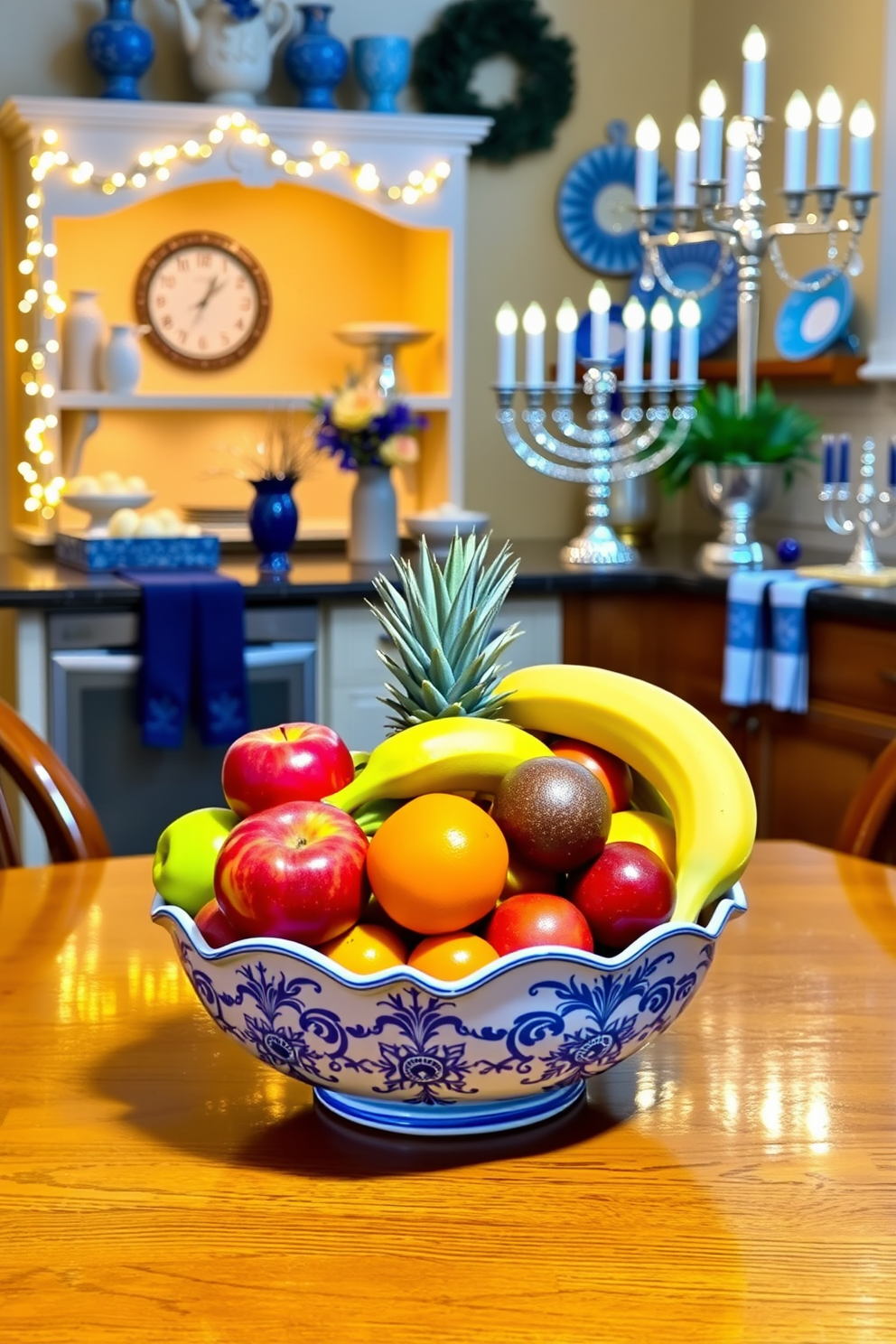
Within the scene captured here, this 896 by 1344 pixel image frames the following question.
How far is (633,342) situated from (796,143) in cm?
49

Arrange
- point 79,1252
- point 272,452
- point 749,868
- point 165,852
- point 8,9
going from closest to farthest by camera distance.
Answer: point 79,1252 < point 165,852 < point 749,868 < point 8,9 < point 272,452

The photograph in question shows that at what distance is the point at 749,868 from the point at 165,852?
2.23ft

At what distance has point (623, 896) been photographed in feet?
2.74

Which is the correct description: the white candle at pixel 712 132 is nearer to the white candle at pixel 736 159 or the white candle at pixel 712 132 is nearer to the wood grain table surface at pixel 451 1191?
the white candle at pixel 736 159

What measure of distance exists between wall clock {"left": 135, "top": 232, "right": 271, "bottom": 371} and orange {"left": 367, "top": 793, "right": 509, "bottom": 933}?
307cm

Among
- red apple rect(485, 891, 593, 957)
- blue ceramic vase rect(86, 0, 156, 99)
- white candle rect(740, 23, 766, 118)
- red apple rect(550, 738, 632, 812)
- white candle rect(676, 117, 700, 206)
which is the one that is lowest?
red apple rect(485, 891, 593, 957)

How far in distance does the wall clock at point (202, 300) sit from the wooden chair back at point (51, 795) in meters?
2.35

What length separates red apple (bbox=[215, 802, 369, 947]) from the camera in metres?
0.80

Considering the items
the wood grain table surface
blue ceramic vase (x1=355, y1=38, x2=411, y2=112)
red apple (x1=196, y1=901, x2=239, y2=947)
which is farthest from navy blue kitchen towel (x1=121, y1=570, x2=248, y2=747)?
red apple (x1=196, y1=901, x2=239, y2=947)

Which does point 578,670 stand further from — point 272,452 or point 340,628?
point 272,452

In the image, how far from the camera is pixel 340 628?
10.4ft

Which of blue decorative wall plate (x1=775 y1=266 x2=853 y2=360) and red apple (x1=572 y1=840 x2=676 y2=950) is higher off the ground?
blue decorative wall plate (x1=775 y1=266 x2=853 y2=360)

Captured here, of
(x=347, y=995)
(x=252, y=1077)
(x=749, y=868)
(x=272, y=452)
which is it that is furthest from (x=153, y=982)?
(x=272, y=452)

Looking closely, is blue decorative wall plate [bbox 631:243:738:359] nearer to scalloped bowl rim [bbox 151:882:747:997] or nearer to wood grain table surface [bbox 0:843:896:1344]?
wood grain table surface [bbox 0:843:896:1344]
